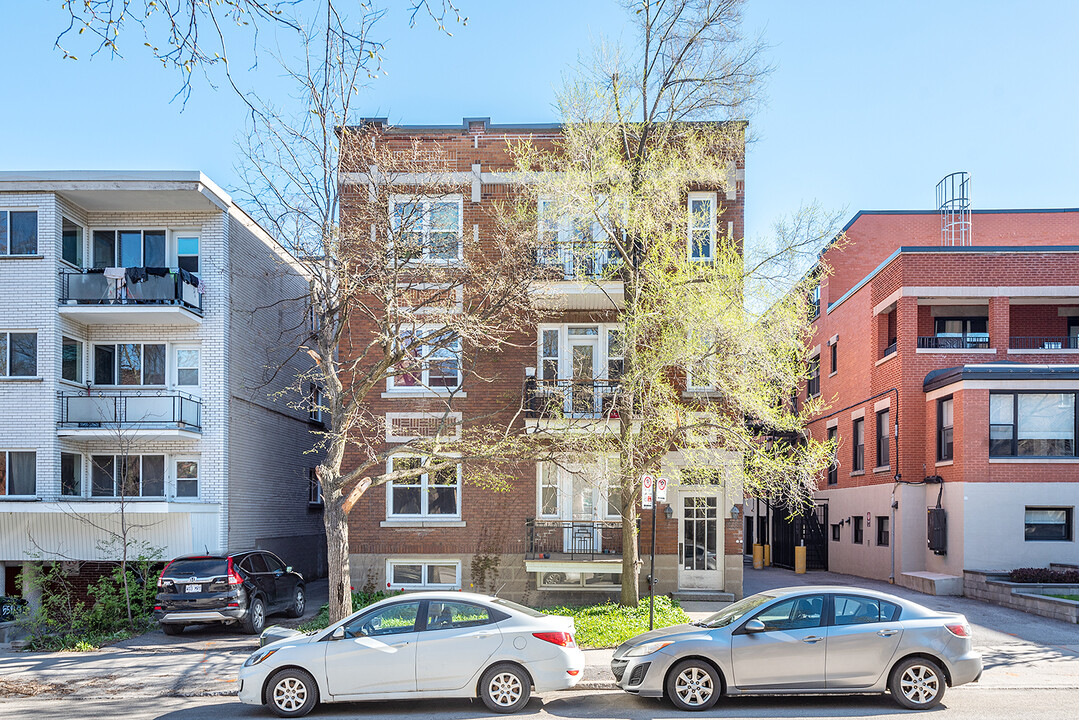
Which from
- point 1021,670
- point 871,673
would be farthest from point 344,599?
point 1021,670

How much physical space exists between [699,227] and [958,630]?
1089cm

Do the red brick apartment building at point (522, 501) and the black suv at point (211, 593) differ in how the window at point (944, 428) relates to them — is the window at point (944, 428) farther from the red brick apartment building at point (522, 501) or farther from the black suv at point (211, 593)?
the black suv at point (211, 593)

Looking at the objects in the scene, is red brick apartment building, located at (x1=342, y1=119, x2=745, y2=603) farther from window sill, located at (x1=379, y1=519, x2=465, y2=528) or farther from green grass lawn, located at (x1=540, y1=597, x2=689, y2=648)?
green grass lawn, located at (x1=540, y1=597, x2=689, y2=648)

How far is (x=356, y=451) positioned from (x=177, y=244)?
7157 mm

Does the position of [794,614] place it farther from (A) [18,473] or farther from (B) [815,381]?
(B) [815,381]

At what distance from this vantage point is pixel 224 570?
16.8 meters

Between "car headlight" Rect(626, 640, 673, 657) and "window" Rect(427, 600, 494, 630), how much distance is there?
1767 millimetres

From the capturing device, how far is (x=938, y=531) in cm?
2220

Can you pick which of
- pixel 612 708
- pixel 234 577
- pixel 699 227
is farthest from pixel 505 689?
pixel 699 227

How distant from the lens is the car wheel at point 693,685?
1023 cm

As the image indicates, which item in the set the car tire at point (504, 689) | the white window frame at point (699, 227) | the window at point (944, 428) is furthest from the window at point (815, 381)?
the car tire at point (504, 689)

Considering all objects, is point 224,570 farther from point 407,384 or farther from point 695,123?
point 695,123

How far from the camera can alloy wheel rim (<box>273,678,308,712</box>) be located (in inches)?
403

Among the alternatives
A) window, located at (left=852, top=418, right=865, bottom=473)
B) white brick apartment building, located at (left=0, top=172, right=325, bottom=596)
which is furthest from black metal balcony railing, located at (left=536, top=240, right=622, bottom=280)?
window, located at (left=852, top=418, right=865, bottom=473)
